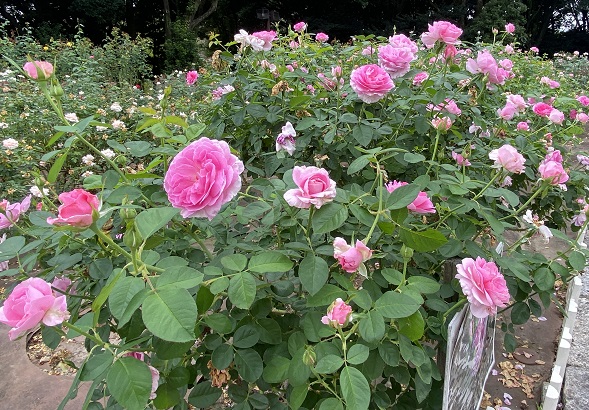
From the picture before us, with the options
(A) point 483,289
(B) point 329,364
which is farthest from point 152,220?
(A) point 483,289

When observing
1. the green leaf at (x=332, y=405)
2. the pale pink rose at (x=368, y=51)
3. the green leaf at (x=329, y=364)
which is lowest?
the green leaf at (x=332, y=405)

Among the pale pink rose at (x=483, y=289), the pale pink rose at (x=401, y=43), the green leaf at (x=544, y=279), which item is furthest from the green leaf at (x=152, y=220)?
the pale pink rose at (x=401, y=43)

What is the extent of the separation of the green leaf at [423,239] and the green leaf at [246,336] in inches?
11.3

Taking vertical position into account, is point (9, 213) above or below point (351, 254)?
below

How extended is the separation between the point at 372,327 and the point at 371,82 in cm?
61

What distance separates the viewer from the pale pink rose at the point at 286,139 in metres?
1.11

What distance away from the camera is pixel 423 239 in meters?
0.68

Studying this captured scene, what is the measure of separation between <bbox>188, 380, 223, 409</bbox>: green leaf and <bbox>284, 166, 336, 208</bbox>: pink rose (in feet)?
1.30

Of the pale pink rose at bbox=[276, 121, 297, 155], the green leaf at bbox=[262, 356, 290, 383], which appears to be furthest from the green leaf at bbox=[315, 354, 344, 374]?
the pale pink rose at bbox=[276, 121, 297, 155]

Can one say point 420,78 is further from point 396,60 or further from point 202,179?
point 202,179

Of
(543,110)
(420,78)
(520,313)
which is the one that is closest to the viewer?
(520,313)

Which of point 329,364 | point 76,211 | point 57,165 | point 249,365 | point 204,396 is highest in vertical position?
point 76,211

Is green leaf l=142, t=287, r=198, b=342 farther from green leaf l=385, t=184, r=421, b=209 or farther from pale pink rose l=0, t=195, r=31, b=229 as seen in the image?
pale pink rose l=0, t=195, r=31, b=229

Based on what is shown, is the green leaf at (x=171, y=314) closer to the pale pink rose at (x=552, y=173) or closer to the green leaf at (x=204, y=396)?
the green leaf at (x=204, y=396)
